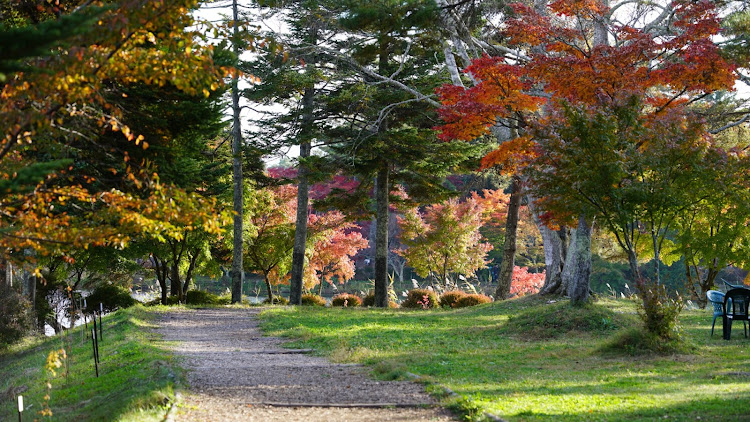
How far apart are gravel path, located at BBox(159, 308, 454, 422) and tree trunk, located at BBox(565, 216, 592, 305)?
20.2 feet

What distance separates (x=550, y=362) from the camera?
8.79 meters

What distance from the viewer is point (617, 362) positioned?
337 inches

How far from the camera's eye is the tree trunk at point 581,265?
13.5m

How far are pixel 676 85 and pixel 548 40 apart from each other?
301 centimetres

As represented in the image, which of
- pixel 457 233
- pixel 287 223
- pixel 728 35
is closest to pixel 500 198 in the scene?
pixel 457 233

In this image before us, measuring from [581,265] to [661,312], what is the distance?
4645mm

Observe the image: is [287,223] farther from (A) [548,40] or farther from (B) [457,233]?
(A) [548,40]

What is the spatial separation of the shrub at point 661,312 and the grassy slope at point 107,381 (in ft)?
20.6

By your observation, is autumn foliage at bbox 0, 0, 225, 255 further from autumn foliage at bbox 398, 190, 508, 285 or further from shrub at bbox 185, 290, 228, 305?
autumn foliage at bbox 398, 190, 508, 285

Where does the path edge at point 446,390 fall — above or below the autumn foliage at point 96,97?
below

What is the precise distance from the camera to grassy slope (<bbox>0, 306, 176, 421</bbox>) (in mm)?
6016

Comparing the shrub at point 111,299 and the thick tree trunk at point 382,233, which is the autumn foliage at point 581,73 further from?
the shrub at point 111,299

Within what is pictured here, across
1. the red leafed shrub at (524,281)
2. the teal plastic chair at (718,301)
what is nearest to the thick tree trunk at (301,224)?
the red leafed shrub at (524,281)

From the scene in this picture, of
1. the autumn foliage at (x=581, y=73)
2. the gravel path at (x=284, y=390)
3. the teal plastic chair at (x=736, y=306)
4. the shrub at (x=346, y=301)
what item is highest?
the autumn foliage at (x=581, y=73)
